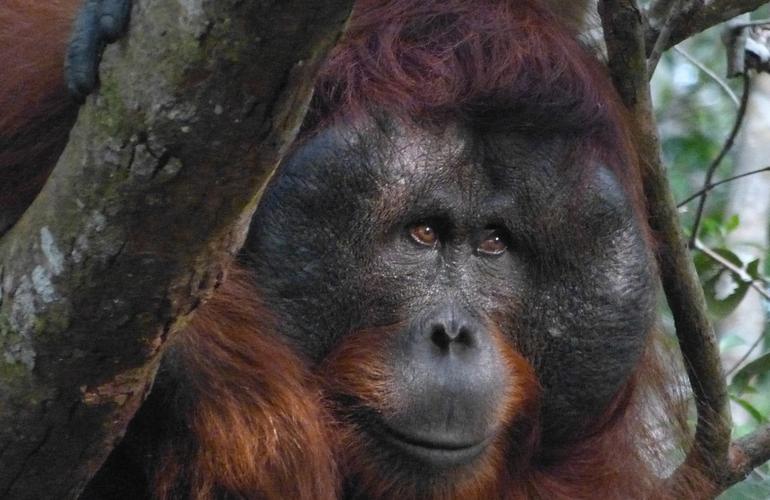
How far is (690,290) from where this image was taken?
2.83 m

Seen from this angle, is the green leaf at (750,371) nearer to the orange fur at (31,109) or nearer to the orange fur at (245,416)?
the orange fur at (245,416)

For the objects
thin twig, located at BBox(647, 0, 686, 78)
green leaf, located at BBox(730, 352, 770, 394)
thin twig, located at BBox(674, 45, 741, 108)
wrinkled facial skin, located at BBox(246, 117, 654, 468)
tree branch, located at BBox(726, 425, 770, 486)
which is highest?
thin twig, located at BBox(674, 45, 741, 108)

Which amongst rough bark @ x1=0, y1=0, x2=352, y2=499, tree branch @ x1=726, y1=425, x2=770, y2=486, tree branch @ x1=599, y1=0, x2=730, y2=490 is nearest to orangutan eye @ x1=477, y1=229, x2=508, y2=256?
tree branch @ x1=599, y1=0, x2=730, y2=490

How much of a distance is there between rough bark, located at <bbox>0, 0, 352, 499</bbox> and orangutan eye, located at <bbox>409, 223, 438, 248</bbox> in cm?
84

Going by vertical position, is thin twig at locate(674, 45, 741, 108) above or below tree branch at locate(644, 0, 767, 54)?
Result: above

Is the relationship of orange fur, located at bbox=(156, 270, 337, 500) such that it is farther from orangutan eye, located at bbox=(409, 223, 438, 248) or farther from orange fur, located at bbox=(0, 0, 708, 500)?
orangutan eye, located at bbox=(409, 223, 438, 248)

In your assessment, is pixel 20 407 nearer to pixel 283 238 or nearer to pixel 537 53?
pixel 283 238

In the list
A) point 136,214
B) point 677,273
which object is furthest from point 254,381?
point 677,273

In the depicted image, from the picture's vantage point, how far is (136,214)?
1.62 m

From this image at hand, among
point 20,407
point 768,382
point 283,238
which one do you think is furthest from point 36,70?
point 768,382

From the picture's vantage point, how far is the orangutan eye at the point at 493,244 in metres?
2.65

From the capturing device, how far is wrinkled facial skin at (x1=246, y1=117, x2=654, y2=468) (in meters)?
2.47

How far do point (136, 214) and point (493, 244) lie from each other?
3.88 ft

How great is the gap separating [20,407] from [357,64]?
3.61 ft
